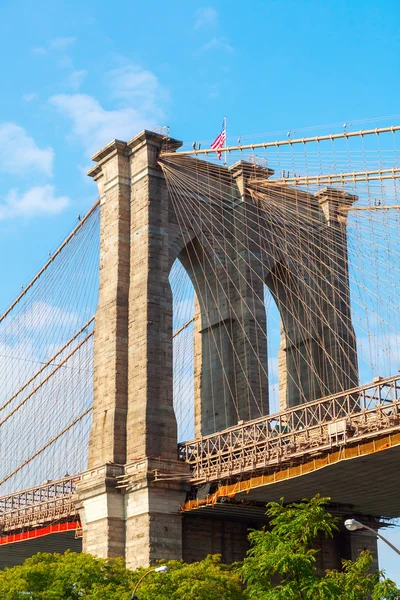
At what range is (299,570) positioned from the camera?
→ 34719 millimetres

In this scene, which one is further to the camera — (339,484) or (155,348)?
(155,348)

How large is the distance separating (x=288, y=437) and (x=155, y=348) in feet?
27.8

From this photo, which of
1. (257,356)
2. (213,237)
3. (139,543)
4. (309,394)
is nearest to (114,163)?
(213,237)

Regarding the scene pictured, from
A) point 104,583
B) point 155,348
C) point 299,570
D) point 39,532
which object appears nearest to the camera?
point 299,570

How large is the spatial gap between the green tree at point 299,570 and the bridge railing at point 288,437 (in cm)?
568

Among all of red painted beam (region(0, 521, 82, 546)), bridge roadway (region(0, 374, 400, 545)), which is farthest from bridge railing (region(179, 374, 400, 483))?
red painted beam (region(0, 521, 82, 546))

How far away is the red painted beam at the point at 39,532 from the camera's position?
2242 inches

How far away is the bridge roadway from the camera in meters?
42.8

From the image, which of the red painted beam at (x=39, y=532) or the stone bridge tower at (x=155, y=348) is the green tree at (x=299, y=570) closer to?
the stone bridge tower at (x=155, y=348)

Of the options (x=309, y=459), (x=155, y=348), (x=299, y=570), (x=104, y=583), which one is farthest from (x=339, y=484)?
(x=299, y=570)

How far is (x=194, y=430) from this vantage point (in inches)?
2360

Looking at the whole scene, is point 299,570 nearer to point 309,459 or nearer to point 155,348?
point 309,459

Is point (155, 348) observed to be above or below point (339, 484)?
above

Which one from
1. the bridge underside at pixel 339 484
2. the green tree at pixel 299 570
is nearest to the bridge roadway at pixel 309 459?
the bridge underside at pixel 339 484
